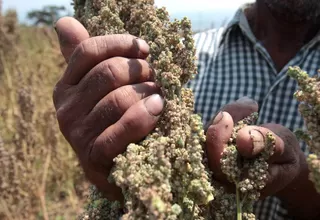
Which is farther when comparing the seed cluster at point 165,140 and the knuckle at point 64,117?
the knuckle at point 64,117

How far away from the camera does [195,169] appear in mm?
804

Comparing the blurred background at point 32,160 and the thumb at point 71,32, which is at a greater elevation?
the thumb at point 71,32

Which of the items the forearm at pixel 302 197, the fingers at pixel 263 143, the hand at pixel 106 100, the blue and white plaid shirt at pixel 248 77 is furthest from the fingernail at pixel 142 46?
the blue and white plaid shirt at pixel 248 77

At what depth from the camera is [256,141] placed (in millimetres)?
908

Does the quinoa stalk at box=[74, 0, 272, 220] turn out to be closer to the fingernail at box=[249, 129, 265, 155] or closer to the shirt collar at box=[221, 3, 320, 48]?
the fingernail at box=[249, 129, 265, 155]

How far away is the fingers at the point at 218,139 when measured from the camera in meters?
0.99

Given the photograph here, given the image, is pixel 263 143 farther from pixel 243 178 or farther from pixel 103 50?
pixel 103 50

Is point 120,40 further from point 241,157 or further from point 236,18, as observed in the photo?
point 236,18

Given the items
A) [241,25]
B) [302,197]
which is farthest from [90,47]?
[241,25]

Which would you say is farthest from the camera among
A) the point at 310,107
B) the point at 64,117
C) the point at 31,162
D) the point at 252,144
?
the point at 31,162

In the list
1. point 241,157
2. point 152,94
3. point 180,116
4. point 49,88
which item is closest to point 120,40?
point 152,94

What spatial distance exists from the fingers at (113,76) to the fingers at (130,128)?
9 cm

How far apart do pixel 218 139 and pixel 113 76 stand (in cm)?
33

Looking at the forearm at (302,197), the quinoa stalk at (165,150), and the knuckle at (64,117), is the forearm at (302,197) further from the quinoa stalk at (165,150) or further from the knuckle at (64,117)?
the knuckle at (64,117)
